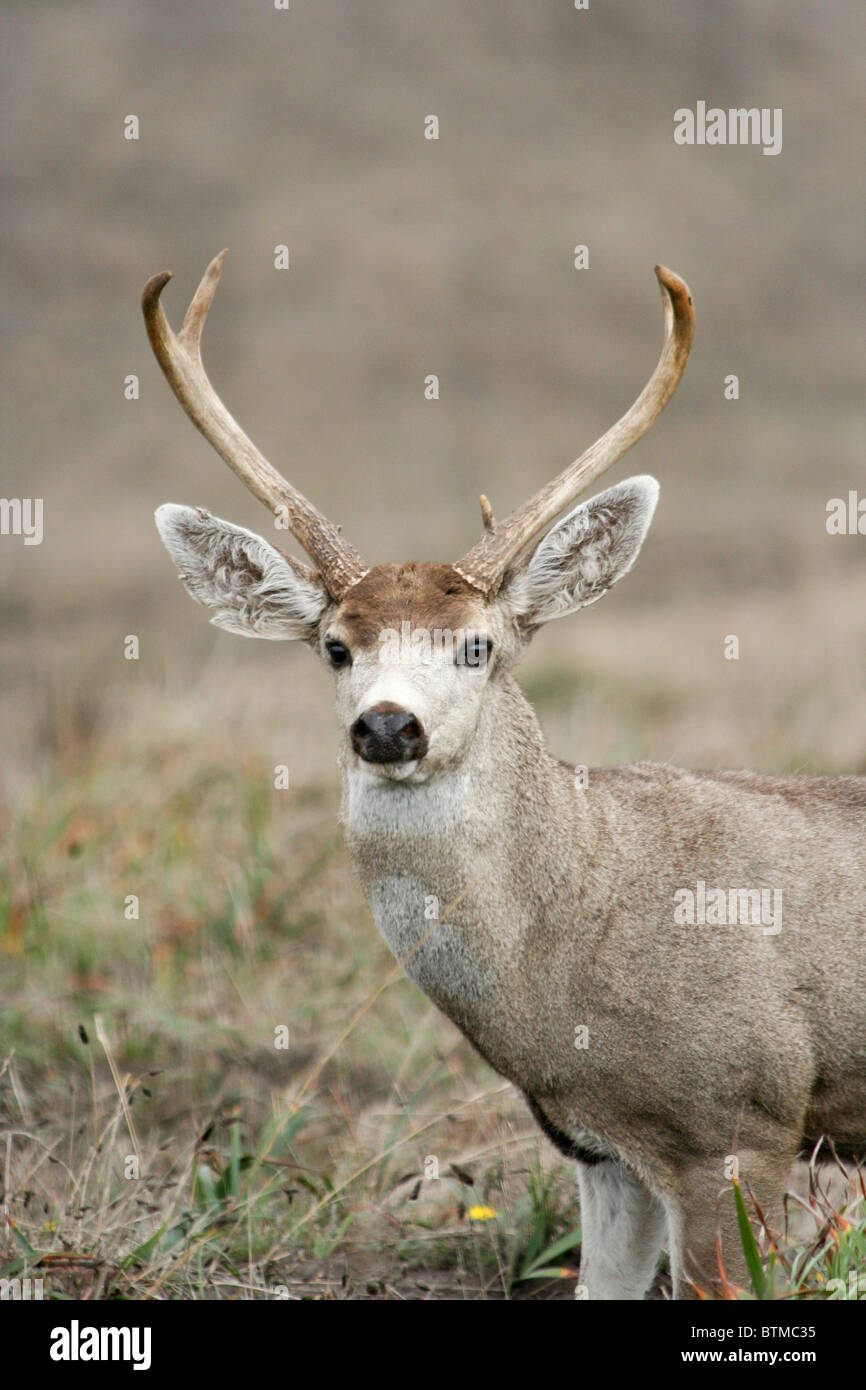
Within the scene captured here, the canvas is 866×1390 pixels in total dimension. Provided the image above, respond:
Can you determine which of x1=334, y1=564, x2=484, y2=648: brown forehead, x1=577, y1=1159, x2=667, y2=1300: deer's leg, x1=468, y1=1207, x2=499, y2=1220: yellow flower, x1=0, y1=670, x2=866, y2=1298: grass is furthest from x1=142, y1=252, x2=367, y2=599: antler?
x1=468, y1=1207, x2=499, y2=1220: yellow flower

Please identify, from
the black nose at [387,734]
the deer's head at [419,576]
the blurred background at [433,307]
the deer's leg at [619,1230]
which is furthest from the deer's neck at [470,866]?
the blurred background at [433,307]

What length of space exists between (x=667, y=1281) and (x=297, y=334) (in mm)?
30148

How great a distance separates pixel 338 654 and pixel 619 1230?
2.20 meters

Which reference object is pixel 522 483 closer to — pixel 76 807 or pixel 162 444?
pixel 162 444

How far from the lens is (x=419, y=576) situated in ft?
17.9

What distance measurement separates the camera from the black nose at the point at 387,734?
486 cm

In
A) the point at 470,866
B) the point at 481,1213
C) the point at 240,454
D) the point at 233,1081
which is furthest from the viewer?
the point at 233,1081

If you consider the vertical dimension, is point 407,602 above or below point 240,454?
below

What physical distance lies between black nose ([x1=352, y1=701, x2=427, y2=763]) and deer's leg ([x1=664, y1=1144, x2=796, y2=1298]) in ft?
5.24

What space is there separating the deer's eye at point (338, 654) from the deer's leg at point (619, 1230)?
191 cm

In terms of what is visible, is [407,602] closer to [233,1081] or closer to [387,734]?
[387,734]

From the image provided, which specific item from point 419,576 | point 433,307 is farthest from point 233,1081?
point 433,307

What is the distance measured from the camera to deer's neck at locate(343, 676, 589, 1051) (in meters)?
5.24

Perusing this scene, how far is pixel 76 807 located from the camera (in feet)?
32.4
